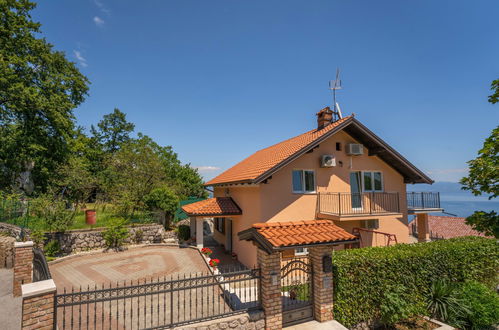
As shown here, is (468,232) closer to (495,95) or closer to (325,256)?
(495,95)

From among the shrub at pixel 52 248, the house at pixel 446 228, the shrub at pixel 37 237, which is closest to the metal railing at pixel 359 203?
the shrub at pixel 52 248

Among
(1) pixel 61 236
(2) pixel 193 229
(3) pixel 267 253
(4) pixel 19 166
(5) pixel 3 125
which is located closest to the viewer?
(3) pixel 267 253

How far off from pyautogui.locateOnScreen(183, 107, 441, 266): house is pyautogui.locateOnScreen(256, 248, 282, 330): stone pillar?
4.69 metres

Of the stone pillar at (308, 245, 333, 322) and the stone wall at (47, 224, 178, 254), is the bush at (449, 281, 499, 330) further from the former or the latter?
the stone wall at (47, 224, 178, 254)

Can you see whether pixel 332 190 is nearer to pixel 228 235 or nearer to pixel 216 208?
pixel 216 208

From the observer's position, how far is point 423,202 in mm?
14555

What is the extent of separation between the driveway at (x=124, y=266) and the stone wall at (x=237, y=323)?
14.7ft

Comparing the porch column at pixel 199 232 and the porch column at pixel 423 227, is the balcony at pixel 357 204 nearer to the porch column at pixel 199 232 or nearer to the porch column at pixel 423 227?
the porch column at pixel 423 227

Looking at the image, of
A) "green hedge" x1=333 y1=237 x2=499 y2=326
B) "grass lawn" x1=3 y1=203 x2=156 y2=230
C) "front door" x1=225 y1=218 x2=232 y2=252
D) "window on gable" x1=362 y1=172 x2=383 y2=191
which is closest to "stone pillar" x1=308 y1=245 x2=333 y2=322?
"green hedge" x1=333 y1=237 x2=499 y2=326

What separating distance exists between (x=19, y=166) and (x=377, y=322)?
3045 cm

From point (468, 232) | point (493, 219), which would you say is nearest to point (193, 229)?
point (493, 219)

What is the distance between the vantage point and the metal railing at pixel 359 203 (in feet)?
41.8

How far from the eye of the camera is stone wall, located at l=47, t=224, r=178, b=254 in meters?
14.1

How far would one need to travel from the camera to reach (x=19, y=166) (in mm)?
23266
